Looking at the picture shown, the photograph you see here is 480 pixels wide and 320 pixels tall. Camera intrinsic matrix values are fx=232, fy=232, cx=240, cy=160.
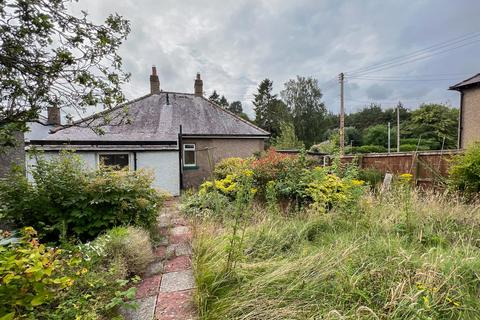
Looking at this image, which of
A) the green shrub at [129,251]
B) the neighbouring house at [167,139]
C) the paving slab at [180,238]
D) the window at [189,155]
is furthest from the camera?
the window at [189,155]

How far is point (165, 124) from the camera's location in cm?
1234

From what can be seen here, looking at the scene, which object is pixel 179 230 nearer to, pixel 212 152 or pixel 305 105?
pixel 212 152

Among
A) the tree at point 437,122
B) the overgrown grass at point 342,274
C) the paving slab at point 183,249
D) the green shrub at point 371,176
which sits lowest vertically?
the paving slab at point 183,249

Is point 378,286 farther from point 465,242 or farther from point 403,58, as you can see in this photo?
point 403,58

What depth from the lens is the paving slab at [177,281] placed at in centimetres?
256

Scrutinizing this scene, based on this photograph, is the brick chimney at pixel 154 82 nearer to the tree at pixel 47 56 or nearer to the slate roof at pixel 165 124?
the slate roof at pixel 165 124

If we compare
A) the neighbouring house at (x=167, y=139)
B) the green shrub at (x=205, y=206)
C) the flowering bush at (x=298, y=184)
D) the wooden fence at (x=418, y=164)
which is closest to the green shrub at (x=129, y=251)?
the flowering bush at (x=298, y=184)

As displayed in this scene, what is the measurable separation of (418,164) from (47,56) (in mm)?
10445

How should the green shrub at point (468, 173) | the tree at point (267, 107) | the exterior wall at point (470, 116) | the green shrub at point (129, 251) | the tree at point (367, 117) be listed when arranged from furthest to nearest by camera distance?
the tree at point (367, 117), the tree at point (267, 107), the exterior wall at point (470, 116), the green shrub at point (468, 173), the green shrub at point (129, 251)

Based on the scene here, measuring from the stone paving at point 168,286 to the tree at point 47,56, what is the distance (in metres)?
2.33

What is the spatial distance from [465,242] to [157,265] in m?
4.36

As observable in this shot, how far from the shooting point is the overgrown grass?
195cm

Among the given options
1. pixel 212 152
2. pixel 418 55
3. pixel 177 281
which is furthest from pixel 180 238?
pixel 418 55

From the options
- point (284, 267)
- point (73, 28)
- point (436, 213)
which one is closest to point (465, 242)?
point (436, 213)
